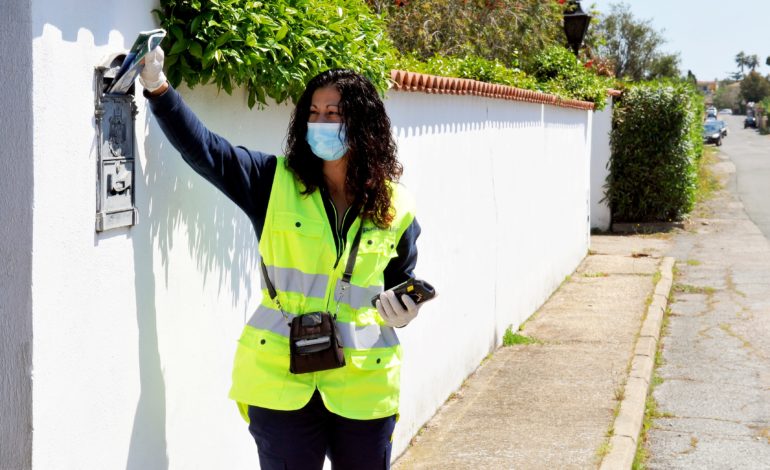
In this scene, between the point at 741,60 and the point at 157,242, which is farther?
the point at 741,60

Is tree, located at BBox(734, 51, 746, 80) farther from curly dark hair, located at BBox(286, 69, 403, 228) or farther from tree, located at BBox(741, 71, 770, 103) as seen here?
curly dark hair, located at BBox(286, 69, 403, 228)

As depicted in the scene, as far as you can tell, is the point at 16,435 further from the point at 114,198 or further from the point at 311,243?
the point at 311,243

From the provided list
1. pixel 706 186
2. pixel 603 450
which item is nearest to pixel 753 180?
pixel 706 186

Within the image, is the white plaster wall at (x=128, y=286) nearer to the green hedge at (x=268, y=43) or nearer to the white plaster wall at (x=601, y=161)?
the green hedge at (x=268, y=43)

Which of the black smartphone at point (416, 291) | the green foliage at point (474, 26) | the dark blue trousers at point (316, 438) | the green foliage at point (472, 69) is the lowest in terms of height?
the dark blue trousers at point (316, 438)

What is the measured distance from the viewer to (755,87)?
122 m

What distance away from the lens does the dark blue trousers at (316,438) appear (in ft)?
9.90

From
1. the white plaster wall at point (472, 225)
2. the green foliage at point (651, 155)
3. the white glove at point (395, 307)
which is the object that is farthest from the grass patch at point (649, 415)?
the green foliage at point (651, 155)

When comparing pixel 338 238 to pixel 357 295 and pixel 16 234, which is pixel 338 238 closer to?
pixel 357 295

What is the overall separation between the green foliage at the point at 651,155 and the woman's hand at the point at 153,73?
1531cm

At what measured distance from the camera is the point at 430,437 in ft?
19.8

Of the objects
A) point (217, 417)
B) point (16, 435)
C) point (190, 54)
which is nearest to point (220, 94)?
point (190, 54)

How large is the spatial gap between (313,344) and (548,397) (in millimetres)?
4230

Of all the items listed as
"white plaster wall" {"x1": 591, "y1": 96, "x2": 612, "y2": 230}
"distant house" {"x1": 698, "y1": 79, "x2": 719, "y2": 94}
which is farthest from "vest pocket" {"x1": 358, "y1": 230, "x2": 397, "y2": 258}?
"distant house" {"x1": 698, "y1": 79, "x2": 719, "y2": 94}
